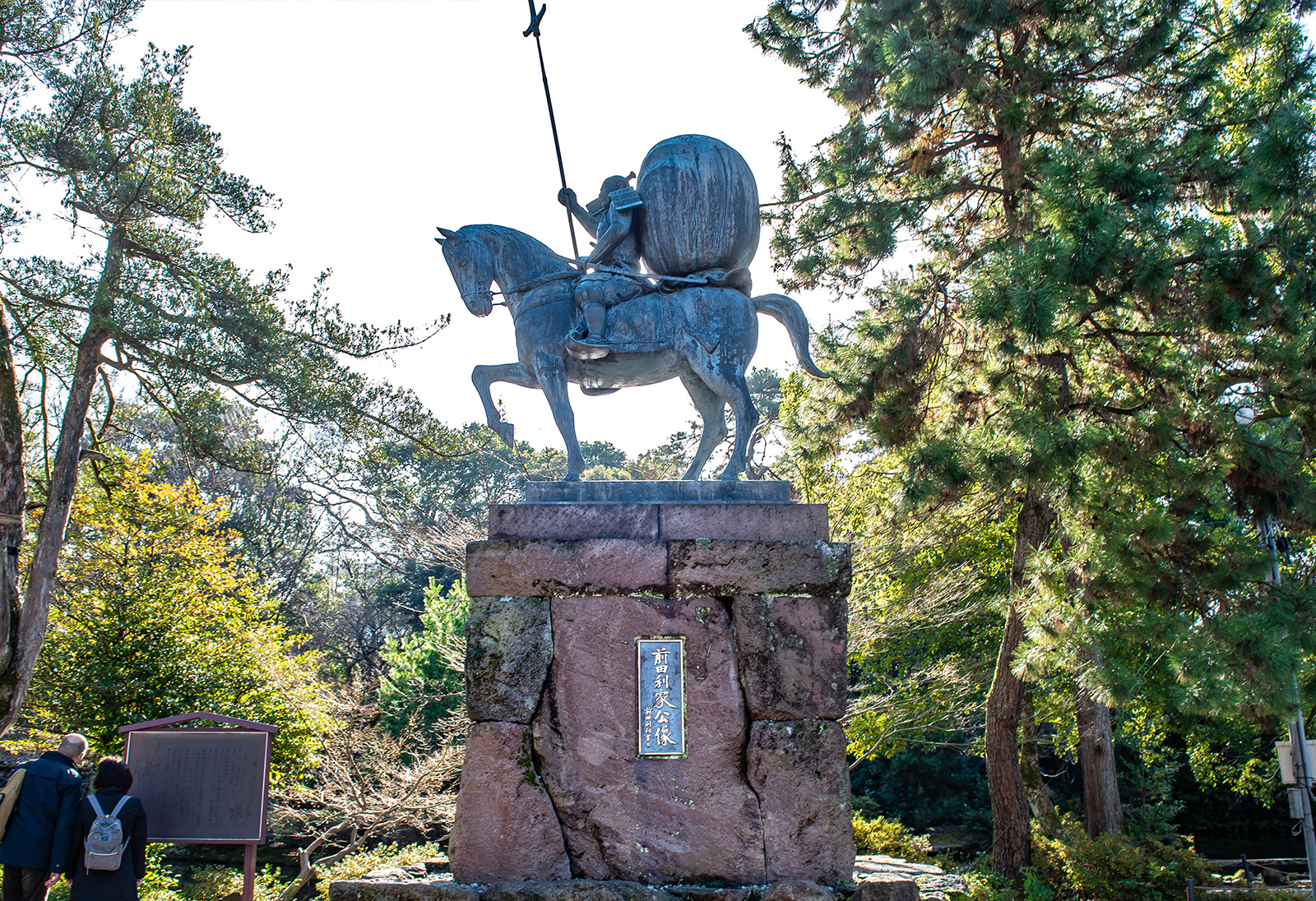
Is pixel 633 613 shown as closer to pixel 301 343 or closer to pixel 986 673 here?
pixel 301 343

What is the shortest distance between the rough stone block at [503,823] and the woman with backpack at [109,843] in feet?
4.33

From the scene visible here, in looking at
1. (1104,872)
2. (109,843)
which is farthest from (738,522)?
(1104,872)

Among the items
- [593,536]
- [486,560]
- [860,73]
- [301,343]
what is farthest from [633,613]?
[860,73]

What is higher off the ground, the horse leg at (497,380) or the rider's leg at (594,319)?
the rider's leg at (594,319)

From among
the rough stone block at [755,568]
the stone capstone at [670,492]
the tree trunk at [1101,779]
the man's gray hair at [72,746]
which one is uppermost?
the stone capstone at [670,492]

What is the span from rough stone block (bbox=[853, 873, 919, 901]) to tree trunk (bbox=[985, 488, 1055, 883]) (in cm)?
557

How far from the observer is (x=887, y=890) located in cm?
349

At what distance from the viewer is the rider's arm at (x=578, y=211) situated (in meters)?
4.83

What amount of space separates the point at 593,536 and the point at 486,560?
1.45ft

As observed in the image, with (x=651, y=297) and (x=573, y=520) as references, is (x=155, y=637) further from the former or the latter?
(x=651, y=297)

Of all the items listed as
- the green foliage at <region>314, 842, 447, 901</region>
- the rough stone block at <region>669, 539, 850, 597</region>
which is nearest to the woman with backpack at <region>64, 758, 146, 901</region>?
→ the rough stone block at <region>669, 539, 850, 597</region>

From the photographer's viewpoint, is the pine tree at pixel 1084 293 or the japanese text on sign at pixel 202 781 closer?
the japanese text on sign at pixel 202 781

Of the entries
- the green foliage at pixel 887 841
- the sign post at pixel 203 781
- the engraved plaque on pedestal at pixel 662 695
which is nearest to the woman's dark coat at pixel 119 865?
the sign post at pixel 203 781

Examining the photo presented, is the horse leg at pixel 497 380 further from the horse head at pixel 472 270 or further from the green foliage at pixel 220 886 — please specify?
the green foliage at pixel 220 886
